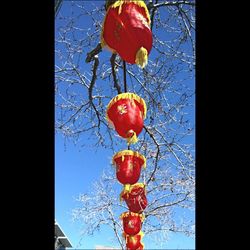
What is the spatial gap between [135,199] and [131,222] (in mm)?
307

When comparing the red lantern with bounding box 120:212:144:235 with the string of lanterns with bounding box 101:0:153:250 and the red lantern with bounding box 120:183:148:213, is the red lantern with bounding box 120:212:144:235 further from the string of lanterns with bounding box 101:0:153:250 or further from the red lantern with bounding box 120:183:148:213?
the red lantern with bounding box 120:183:148:213

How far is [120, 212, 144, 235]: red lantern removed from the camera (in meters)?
2.32

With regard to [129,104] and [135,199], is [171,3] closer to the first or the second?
[129,104]

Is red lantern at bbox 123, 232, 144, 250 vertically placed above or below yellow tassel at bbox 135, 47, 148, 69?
below

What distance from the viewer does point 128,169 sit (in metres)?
1.78

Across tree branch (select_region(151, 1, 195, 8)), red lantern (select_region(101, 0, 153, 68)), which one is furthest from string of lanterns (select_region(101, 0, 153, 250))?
tree branch (select_region(151, 1, 195, 8))

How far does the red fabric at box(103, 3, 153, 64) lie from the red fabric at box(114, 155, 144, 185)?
0.71 metres

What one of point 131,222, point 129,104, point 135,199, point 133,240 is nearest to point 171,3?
point 129,104

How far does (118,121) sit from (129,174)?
0.33 metres

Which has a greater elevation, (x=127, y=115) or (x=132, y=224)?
(x=127, y=115)
